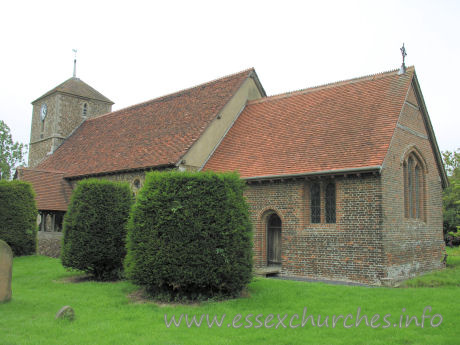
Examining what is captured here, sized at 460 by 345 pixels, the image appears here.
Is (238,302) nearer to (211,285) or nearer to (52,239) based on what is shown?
(211,285)

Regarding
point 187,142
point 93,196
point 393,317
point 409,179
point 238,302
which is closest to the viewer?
point 393,317

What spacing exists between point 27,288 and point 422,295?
11294 mm

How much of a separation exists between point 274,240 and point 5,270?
33.4 ft

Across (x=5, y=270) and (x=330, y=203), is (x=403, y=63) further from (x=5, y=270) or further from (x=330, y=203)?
(x=5, y=270)

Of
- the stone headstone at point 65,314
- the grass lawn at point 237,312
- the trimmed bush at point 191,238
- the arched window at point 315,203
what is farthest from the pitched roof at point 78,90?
the stone headstone at point 65,314

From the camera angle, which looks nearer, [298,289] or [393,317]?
[393,317]

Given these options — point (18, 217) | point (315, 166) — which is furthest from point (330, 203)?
point (18, 217)

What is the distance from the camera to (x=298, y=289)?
38.4ft

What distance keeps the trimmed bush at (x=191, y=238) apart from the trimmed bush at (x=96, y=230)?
2980 millimetres

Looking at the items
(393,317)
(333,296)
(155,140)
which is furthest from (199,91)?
(393,317)

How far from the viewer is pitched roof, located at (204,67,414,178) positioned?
1555cm

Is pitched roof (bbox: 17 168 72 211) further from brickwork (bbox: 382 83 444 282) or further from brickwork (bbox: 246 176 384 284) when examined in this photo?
brickwork (bbox: 382 83 444 282)

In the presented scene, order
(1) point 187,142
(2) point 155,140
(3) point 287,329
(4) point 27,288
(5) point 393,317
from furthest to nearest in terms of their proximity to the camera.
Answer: (2) point 155,140, (1) point 187,142, (4) point 27,288, (5) point 393,317, (3) point 287,329

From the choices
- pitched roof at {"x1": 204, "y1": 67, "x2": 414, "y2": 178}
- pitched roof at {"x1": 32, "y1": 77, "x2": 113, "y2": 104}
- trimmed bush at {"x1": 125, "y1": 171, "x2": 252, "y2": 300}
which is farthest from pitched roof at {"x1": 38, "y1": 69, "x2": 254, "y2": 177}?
trimmed bush at {"x1": 125, "y1": 171, "x2": 252, "y2": 300}
